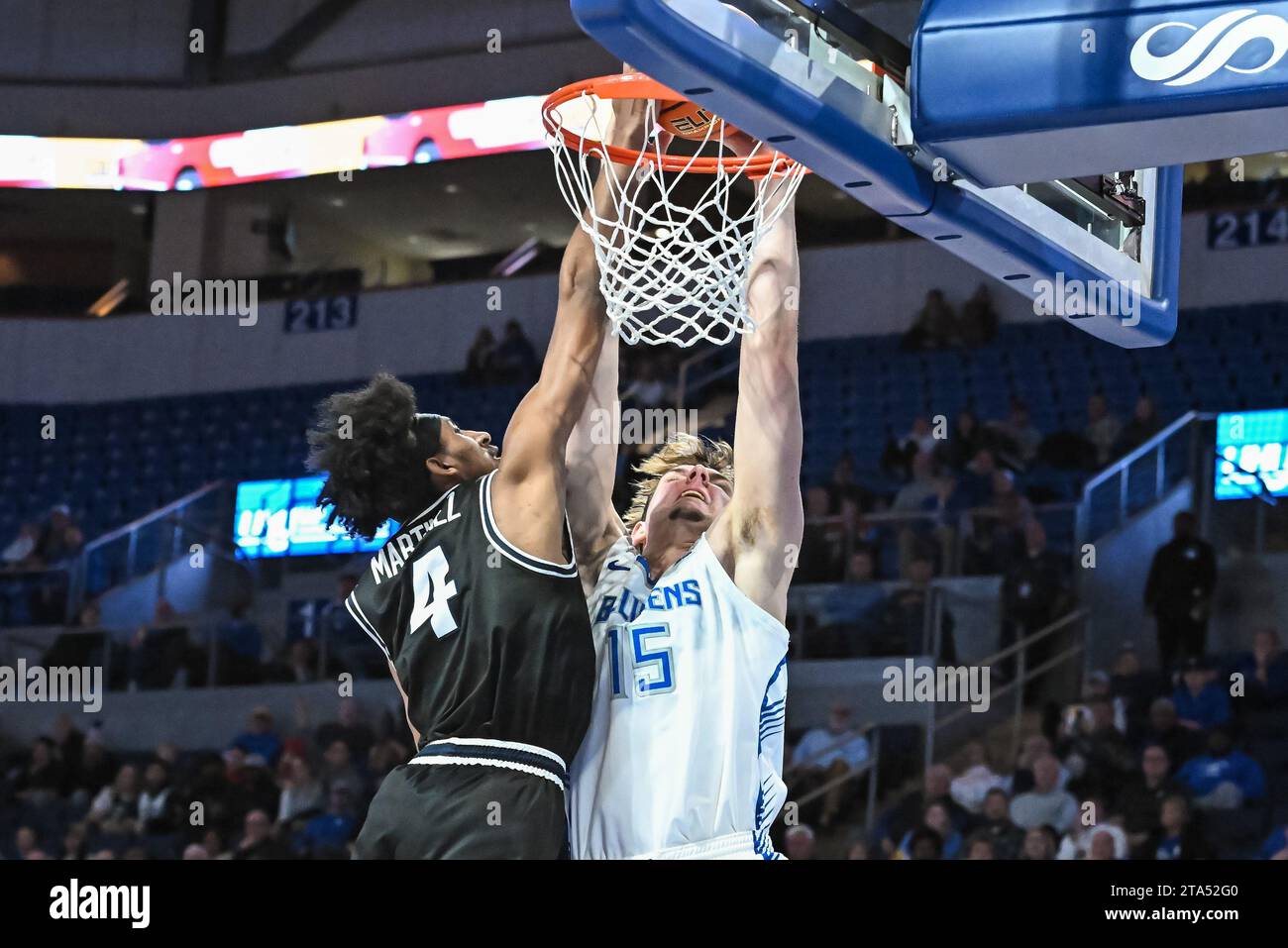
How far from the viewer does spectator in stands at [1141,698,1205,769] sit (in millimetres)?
7836

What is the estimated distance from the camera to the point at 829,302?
40.7 feet

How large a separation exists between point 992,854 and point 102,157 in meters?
10.4

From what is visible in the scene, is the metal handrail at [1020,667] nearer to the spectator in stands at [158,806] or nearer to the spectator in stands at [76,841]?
the spectator in stands at [158,806]

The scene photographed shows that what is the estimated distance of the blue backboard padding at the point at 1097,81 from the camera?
304 centimetres

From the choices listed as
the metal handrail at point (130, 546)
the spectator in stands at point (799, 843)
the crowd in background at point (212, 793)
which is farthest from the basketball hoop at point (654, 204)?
the metal handrail at point (130, 546)

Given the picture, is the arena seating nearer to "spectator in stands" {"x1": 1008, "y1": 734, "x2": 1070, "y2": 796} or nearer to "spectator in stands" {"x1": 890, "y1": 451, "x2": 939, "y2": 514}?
"spectator in stands" {"x1": 890, "y1": 451, "x2": 939, "y2": 514}

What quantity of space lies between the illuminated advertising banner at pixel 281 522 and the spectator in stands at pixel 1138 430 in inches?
206

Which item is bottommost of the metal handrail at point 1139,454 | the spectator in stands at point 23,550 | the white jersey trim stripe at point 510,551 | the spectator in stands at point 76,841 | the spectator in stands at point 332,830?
the spectator in stands at point 76,841

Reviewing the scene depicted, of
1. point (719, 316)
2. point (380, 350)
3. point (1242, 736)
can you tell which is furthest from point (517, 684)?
point (380, 350)

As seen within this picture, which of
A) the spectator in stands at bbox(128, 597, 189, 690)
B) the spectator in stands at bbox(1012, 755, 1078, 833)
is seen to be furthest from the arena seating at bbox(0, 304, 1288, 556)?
the spectator in stands at bbox(1012, 755, 1078, 833)

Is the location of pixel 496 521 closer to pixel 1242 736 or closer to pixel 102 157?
pixel 1242 736

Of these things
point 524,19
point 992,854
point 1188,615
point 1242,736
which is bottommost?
point 992,854

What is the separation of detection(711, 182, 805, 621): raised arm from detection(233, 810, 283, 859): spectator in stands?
5885mm

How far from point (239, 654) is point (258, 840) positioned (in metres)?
1.82
